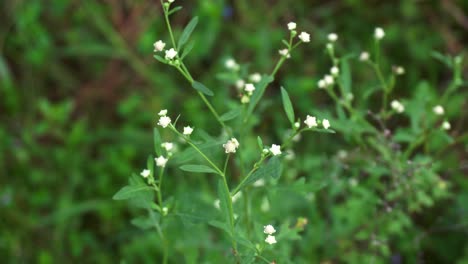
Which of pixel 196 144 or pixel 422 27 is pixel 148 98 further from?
pixel 196 144

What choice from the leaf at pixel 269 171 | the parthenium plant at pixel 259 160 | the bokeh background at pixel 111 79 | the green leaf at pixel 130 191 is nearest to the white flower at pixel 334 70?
the parthenium plant at pixel 259 160

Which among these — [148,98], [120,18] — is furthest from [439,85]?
[120,18]

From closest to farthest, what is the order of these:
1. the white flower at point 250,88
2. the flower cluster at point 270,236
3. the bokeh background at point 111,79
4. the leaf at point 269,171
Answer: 1. the leaf at point 269,171
2. the flower cluster at point 270,236
3. the white flower at point 250,88
4. the bokeh background at point 111,79

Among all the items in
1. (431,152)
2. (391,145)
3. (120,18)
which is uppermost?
(120,18)

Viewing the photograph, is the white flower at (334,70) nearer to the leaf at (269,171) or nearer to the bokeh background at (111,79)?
the leaf at (269,171)

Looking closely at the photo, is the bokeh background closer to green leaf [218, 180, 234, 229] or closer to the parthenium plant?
the parthenium plant

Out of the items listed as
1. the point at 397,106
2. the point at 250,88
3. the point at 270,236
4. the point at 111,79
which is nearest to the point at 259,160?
the point at 250,88
